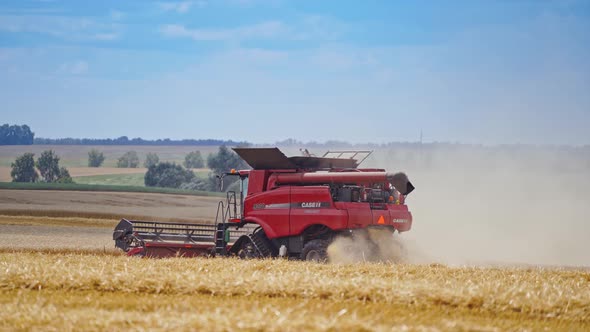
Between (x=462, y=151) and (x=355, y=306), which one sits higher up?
(x=462, y=151)

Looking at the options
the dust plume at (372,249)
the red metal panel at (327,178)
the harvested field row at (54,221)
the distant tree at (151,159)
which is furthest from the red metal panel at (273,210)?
the distant tree at (151,159)

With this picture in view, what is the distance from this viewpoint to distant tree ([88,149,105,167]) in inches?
4499

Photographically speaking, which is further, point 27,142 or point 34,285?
point 27,142

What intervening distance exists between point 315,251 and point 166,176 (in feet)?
228

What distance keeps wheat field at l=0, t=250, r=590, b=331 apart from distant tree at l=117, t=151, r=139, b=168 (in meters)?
103

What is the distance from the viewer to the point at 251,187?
19.9 metres

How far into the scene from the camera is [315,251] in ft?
59.2

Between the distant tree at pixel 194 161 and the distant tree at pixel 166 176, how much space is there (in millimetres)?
24063

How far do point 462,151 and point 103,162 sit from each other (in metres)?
88.5

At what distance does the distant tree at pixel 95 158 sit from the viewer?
375 ft

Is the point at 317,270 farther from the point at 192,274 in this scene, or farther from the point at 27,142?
the point at 27,142

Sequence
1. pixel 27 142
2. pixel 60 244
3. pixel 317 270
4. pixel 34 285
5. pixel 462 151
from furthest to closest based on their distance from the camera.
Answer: pixel 27 142 < pixel 462 151 < pixel 60 244 < pixel 317 270 < pixel 34 285

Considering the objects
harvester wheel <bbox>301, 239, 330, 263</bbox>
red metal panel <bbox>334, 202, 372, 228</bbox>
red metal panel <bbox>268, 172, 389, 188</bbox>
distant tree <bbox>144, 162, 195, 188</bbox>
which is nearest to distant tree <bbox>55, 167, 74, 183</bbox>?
distant tree <bbox>144, 162, 195, 188</bbox>

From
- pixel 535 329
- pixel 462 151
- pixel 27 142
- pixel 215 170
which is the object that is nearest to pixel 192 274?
pixel 535 329
